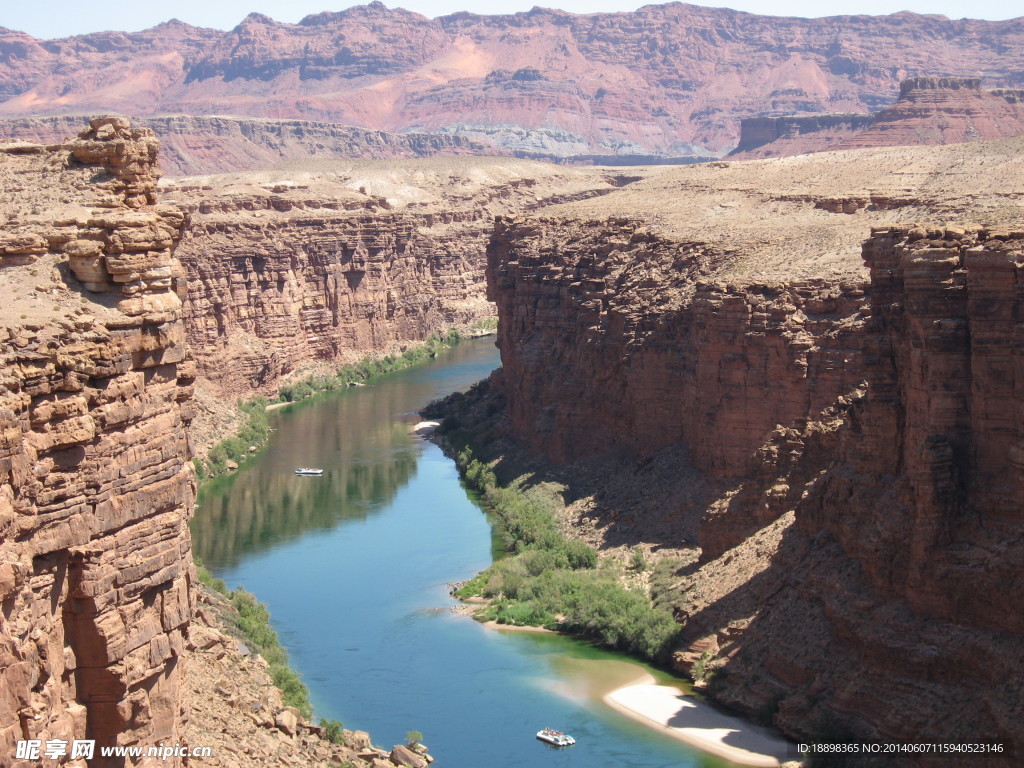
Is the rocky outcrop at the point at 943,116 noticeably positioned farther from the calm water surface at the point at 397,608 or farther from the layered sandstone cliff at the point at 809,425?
the calm water surface at the point at 397,608

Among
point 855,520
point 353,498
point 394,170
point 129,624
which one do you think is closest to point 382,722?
point 855,520

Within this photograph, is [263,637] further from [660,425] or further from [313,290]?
[313,290]

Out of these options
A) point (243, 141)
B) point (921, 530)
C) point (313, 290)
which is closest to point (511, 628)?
point (921, 530)

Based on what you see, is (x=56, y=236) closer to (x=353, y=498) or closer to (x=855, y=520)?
(x=855, y=520)

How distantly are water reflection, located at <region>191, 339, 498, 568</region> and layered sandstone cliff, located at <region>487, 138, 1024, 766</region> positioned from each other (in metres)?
5.94

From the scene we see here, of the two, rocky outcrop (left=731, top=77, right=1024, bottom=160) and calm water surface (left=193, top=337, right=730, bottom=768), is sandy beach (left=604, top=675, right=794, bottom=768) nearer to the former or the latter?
calm water surface (left=193, top=337, right=730, bottom=768)

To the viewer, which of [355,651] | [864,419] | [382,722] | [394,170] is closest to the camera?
[864,419]

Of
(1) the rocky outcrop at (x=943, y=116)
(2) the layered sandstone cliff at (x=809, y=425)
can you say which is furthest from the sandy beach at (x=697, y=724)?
(1) the rocky outcrop at (x=943, y=116)

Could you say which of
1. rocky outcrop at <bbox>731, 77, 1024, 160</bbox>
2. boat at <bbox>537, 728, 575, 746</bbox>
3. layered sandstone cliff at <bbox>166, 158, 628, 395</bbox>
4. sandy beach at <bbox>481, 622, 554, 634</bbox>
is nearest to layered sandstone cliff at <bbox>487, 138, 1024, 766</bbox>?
boat at <bbox>537, 728, 575, 746</bbox>

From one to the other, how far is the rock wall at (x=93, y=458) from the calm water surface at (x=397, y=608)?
1465 centimetres

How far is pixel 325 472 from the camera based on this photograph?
64.7 meters

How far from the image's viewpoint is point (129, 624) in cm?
2095

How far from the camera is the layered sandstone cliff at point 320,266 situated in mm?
80812

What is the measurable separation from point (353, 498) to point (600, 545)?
44.1 feet
